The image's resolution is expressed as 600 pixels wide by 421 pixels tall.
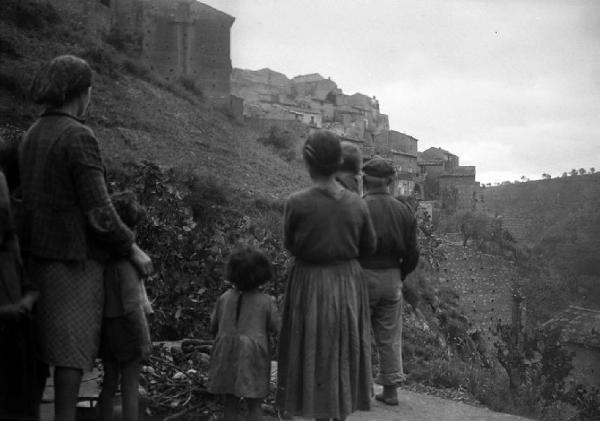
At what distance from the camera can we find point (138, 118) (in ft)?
48.3

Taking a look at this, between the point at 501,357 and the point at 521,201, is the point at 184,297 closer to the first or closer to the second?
the point at 501,357

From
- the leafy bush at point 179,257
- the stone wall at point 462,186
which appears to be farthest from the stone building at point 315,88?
the leafy bush at point 179,257

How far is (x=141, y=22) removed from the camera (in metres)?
26.7

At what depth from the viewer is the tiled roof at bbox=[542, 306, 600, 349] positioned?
1673 centimetres

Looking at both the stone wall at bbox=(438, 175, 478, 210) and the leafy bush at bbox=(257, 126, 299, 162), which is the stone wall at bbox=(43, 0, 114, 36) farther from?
the stone wall at bbox=(438, 175, 478, 210)

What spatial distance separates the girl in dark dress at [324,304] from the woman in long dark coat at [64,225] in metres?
1.01

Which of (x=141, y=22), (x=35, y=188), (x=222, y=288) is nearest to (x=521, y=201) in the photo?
(x=141, y=22)

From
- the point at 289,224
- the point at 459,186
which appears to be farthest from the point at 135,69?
the point at 459,186

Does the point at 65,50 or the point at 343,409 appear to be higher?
the point at 65,50

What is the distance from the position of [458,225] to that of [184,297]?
2661 cm

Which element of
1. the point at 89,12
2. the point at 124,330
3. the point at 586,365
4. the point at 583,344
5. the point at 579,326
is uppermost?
the point at 89,12

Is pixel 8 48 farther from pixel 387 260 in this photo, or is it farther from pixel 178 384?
pixel 387 260

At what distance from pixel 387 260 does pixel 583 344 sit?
15.6 m

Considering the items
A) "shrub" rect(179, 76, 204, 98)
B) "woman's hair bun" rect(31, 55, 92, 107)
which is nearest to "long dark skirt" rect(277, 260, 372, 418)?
"woman's hair bun" rect(31, 55, 92, 107)
